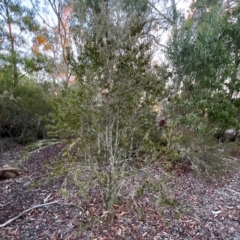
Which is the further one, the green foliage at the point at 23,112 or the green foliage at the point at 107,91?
the green foliage at the point at 23,112

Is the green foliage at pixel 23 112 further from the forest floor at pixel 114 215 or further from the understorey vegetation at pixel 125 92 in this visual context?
the forest floor at pixel 114 215

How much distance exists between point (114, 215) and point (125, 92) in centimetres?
147

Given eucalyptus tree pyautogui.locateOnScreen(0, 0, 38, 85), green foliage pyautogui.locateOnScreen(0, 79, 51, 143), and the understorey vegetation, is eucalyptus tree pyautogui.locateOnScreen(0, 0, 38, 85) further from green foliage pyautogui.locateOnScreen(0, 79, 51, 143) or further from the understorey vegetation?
green foliage pyautogui.locateOnScreen(0, 79, 51, 143)

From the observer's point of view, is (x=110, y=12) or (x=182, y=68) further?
(x=182, y=68)

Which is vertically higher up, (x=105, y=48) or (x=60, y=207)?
(x=105, y=48)

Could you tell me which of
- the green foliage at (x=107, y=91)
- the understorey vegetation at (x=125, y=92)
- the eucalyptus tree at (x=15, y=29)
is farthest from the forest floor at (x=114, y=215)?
the eucalyptus tree at (x=15, y=29)

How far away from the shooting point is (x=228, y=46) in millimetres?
4184

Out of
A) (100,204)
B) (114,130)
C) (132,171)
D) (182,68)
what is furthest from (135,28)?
(182,68)

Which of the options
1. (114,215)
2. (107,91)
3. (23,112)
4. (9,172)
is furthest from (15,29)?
(114,215)

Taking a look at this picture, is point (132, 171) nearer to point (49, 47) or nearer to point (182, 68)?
point (182, 68)

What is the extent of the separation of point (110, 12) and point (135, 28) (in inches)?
10.5

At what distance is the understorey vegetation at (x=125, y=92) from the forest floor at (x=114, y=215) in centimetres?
15

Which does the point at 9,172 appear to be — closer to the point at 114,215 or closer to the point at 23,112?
the point at 114,215

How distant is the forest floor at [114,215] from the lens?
192 centimetres
